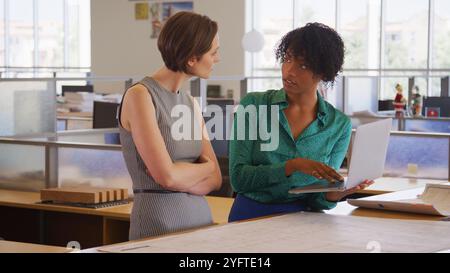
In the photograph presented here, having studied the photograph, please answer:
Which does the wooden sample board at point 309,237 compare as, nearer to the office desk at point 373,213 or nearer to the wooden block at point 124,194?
the office desk at point 373,213

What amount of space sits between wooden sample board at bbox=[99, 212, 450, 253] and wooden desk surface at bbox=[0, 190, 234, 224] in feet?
4.57

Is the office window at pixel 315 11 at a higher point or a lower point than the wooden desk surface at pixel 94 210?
higher

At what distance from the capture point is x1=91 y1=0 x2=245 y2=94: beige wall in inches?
485

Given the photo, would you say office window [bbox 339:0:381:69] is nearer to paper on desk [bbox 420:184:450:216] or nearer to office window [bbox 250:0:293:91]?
office window [bbox 250:0:293:91]

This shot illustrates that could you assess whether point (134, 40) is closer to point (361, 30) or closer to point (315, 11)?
point (315, 11)

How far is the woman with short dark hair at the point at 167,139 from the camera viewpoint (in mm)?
2359

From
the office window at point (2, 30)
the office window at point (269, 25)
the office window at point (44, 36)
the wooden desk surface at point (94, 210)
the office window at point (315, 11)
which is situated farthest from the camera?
the office window at point (2, 30)

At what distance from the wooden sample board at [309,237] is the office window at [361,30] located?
9.53 meters

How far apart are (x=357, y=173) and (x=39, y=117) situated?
10.2ft

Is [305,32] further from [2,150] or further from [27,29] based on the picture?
[27,29]

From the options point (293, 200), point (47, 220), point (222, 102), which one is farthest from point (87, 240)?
point (222, 102)

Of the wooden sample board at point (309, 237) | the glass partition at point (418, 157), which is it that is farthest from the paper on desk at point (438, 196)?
the glass partition at point (418, 157)

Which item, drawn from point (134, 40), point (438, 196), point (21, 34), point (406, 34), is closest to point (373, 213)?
point (438, 196)

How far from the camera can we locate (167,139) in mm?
2422
